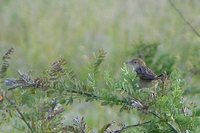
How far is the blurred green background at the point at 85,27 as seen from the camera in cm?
1145

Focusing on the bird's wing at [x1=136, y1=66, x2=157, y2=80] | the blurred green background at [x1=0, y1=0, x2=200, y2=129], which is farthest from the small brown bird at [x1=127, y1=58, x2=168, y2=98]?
the blurred green background at [x1=0, y1=0, x2=200, y2=129]

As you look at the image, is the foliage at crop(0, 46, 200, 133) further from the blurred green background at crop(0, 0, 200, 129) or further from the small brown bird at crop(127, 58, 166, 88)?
the blurred green background at crop(0, 0, 200, 129)

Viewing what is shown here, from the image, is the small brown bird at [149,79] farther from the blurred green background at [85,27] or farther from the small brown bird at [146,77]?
the blurred green background at [85,27]

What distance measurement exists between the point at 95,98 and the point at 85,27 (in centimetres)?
904

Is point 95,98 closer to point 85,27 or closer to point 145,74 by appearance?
point 145,74

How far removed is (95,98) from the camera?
11.4 ft

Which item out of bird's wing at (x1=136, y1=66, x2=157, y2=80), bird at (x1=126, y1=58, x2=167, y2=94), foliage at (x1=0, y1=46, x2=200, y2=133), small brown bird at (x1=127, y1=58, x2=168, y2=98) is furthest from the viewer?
bird's wing at (x1=136, y1=66, x2=157, y2=80)

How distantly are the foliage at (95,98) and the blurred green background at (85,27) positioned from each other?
282 inches

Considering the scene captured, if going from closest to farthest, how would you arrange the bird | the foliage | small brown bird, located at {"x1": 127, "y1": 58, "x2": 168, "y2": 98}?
Answer: 1. the foliage
2. small brown bird, located at {"x1": 127, "y1": 58, "x2": 168, "y2": 98}
3. the bird

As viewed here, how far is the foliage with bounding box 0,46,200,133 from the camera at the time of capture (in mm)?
3279

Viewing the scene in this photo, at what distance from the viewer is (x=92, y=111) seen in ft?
29.5

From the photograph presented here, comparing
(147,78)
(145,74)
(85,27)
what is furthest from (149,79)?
(85,27)

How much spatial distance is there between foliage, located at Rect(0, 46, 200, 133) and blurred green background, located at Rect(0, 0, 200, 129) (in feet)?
23.5

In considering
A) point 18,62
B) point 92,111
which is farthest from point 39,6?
point 92,111
